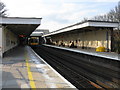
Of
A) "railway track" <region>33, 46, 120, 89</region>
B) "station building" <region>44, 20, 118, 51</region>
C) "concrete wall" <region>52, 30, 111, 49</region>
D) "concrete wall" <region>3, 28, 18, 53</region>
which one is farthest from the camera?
"concrete wall" <region>52, 30, 111, 49</region>

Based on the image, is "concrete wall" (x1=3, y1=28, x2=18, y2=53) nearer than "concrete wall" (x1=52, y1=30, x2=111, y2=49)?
Yes

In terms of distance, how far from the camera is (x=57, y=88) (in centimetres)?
685

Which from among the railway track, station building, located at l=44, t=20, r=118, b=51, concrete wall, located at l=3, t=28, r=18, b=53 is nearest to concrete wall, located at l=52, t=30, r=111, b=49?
station building, located at l=44, t=20, r=118, b=51

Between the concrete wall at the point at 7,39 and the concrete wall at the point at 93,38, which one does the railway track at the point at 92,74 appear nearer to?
the concrete wall at the point at 93,38

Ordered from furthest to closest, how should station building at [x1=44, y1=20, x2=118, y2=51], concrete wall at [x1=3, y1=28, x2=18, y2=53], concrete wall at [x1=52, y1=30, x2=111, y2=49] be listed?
concrete wall at [x1=52, y1=30, x2=111, y2=49]
station building at [x1=44, y1=20, x2=118, y2=51]
concrete wall at [x1=3, y1=28, x2=18, y2=53]

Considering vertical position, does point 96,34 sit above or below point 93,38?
above

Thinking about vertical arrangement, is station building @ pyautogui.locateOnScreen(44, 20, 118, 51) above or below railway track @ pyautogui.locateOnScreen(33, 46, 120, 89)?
above

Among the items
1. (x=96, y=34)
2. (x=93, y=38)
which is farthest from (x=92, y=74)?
(x=93, y=38)

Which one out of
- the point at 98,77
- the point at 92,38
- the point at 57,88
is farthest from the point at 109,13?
the point at 57,88

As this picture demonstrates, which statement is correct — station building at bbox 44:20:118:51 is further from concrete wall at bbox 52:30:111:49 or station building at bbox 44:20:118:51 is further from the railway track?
the railway track

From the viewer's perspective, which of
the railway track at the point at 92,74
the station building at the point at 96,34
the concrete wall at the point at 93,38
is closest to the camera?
the railway track at the point at 92,74

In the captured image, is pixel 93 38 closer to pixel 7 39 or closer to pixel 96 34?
pixel 96 34

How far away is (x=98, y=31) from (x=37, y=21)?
1178cm

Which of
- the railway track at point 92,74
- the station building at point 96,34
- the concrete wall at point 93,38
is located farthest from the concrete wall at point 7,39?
the concrete wall at point 93,38
